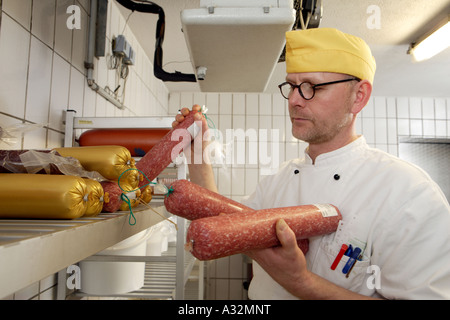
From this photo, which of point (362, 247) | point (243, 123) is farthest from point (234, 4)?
point (243, 123)

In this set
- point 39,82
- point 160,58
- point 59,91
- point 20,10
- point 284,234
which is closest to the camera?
point 284,234

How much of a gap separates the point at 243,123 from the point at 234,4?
2907 millimetres

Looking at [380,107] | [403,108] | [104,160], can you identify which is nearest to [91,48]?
[104,160]

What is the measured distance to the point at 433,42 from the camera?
228 cm

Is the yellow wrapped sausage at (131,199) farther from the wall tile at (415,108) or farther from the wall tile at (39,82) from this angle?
the wall tile at (415,108)

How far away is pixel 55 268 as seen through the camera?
0.46 m

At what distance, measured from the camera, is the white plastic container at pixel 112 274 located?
1268 mm

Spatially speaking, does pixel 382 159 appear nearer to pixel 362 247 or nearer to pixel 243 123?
pixel 362 247

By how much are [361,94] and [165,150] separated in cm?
69

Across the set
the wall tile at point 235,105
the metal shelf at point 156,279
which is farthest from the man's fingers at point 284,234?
the wall tile at point 235,105

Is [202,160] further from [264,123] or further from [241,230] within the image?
[264,123]

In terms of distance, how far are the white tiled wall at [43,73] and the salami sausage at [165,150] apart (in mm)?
300

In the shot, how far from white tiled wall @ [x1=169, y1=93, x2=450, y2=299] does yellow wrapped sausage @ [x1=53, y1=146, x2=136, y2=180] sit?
2.91m

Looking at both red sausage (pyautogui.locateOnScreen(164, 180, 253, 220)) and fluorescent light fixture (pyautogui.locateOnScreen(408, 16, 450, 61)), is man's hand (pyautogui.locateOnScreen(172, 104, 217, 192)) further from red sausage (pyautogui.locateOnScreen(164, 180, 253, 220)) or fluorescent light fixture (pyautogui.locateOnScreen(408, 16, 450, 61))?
fluorescent light fixture (pyautogui.locateOnScreen(408, 16, 450, 61))
